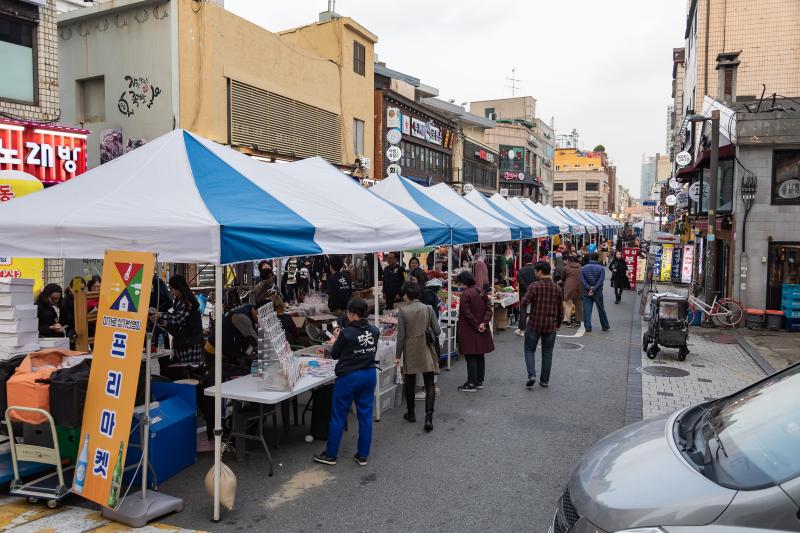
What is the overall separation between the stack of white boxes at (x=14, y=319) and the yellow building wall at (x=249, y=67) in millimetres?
12334

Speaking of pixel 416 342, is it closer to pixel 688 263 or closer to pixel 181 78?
pixel 181 78

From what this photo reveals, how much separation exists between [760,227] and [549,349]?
9.74 metres

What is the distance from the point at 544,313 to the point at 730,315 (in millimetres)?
8925

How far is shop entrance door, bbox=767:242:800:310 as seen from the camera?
50.7ft

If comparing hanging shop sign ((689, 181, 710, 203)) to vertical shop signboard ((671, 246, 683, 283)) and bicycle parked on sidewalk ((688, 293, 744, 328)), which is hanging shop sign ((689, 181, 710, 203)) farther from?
bicycle parked on sidewalk ((688, 293, 744, 328))

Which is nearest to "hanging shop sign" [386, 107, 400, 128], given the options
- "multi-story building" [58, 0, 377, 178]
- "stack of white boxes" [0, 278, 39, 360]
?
"multi-story building" [58, 0, 377, 178]

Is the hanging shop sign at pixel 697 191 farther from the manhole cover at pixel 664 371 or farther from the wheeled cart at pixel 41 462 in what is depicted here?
the wheeled cart at pixel 41 462

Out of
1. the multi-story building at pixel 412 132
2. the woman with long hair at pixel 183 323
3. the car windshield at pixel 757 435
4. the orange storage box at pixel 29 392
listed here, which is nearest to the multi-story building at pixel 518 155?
the multi-story building at pixel 412 132

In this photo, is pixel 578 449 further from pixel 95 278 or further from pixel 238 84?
pixel 238 84

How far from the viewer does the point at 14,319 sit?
6.65 meters

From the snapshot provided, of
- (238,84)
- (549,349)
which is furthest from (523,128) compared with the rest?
(549,349)

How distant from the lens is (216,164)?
253 inches

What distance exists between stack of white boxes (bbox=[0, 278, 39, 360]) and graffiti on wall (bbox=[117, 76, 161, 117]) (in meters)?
13.3

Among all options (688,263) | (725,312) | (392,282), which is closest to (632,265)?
(688,263)
